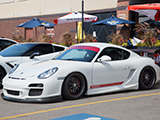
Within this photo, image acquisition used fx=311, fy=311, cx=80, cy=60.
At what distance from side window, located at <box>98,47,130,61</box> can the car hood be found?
0.94 m

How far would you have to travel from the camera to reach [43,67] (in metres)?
7.12

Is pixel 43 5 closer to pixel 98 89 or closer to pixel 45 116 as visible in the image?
pixel 98 89

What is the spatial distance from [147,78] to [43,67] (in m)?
3.11

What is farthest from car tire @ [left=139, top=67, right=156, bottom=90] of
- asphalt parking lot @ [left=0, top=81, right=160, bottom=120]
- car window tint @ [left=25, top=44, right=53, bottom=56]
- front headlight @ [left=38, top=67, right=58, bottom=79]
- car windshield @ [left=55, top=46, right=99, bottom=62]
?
car window tint @ [left=25, top=44, right=53, bottom=56]

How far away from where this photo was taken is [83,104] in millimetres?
6656

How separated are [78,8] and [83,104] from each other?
1927cm

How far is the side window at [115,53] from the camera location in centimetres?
804

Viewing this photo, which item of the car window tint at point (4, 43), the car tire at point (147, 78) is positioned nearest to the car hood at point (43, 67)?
the car tire at point (147, 78)

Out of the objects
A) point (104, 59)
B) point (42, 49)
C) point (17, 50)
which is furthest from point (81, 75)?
point (17, 50)

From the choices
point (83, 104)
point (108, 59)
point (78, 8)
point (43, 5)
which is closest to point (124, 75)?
point (108, 59)

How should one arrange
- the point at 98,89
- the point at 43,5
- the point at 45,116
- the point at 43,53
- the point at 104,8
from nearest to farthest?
the point at 45,116 < the point at 98,89 < the point at 43,53 < the point at 104,8 < the point at 43,5

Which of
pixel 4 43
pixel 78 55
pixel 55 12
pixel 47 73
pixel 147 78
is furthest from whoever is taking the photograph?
pixel 55 12

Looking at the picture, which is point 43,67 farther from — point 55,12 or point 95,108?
point 55,12

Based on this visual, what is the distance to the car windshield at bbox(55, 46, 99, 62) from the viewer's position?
7727 mm
